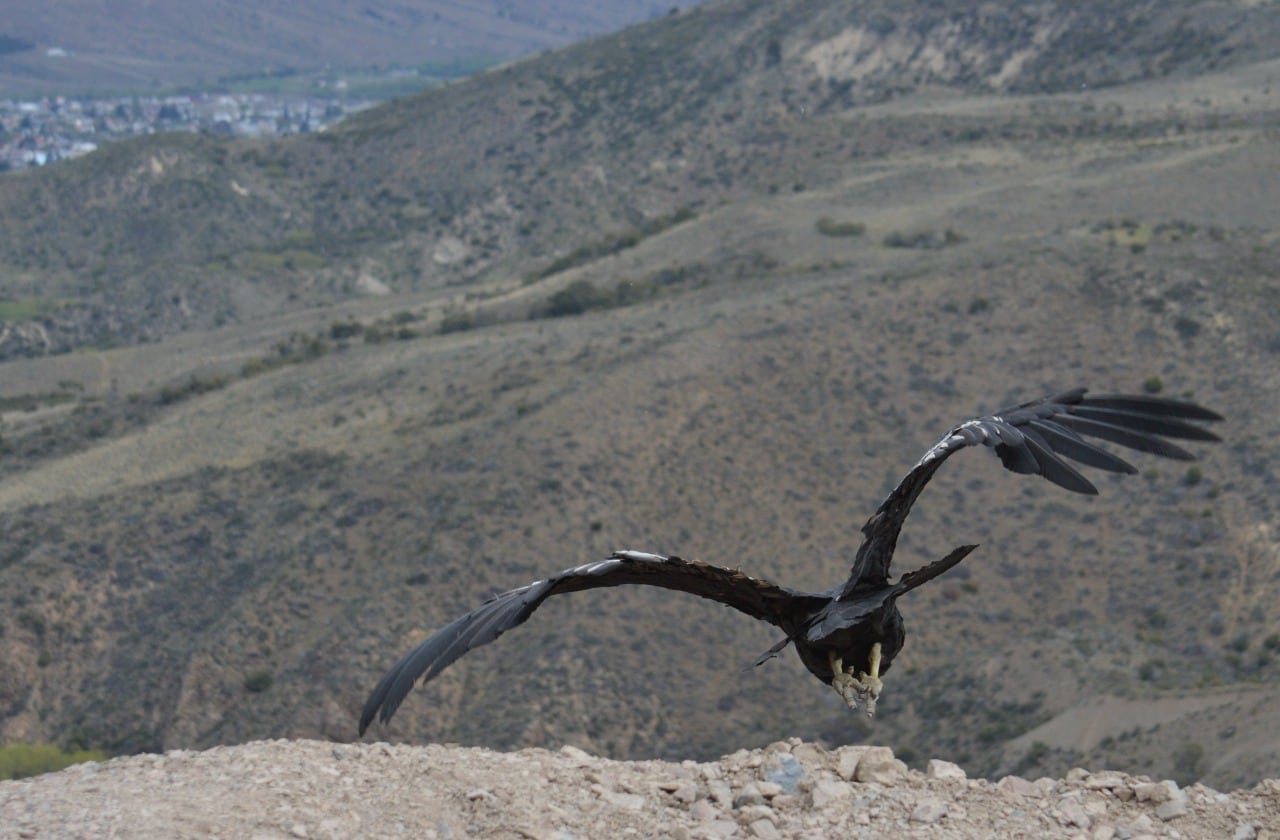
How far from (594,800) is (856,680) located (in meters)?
3.48

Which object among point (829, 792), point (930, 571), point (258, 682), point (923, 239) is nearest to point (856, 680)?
point (930, 571)

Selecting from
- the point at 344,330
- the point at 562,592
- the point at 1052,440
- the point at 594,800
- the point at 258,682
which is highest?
the point at 1052,440

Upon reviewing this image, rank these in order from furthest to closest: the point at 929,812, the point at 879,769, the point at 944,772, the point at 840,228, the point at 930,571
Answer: the point at 840,228 → the point at 944,772 → the point at 879,769 → the point at 929,812 → the point at 930,571

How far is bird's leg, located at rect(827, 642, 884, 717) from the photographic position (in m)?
11.1

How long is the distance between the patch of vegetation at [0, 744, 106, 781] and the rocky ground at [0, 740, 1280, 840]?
16.3m

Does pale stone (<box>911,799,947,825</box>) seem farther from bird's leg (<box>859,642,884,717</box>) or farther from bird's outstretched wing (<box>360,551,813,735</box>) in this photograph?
bird's outstretched wing (<box>360,551,813,735</box>)

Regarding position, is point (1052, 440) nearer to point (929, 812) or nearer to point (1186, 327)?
point (929, 812)

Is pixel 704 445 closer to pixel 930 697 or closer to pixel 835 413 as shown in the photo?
pixel 835 413

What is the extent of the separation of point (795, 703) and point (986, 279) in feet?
62.6

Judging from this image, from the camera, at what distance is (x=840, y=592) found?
1153 cm

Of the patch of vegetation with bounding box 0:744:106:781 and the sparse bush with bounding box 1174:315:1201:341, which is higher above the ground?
the sparse bush with bounding box 1174:315:1201:341

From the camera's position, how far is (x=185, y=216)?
359 feet

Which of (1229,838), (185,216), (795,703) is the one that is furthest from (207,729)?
(185,216)

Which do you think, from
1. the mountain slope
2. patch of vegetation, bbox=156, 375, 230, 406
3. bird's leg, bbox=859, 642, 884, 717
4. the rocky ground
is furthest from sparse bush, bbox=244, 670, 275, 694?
the mountain slope
